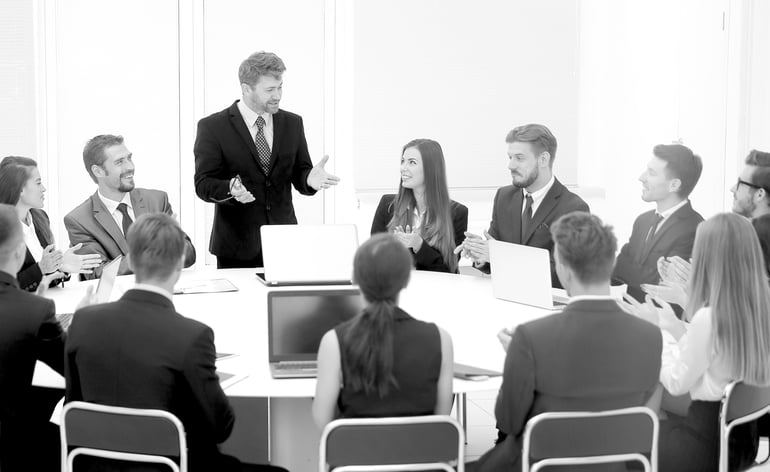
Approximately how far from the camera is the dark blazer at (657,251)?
14.6 feet

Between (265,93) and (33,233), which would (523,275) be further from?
(33,233)

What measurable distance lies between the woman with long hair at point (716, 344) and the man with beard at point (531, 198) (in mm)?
1840

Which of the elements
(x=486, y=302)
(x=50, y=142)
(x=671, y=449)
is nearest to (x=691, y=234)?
(x=486, y=302)

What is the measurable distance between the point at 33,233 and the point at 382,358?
9.11ft

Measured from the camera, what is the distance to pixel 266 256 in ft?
14.5

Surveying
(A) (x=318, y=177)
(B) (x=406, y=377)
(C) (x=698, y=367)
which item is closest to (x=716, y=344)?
(C) (x=698, y=367)

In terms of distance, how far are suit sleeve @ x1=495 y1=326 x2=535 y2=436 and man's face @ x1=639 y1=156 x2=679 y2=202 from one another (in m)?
2.42

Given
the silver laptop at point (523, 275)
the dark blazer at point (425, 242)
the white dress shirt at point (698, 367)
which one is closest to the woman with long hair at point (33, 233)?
the dark blazer at point (425, 242)

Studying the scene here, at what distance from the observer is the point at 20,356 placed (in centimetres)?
286

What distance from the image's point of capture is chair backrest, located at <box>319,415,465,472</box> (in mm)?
2482

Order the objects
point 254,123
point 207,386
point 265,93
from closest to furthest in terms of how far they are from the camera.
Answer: point 207,386
point 265,93
point 254,123

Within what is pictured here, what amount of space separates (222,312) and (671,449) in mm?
1888

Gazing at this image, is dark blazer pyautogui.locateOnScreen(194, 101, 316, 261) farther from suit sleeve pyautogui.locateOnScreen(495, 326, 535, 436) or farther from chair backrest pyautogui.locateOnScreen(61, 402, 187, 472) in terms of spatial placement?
suit sleeve pyautogui.locateOnScreen(495, 326, 535, 436)

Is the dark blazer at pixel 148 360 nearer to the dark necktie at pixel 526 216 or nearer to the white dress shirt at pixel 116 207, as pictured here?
the white dress shirt at pixel 116 207
